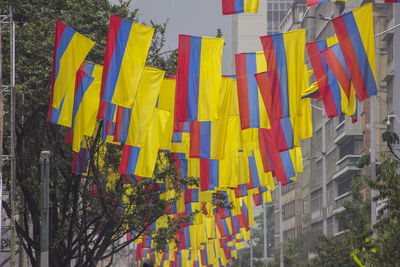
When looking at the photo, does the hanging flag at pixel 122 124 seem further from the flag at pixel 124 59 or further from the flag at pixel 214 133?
the flag at pixel 214 133

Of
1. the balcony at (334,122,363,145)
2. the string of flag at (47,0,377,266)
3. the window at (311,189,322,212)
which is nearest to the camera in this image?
the string of flag at (47,0,377,266)

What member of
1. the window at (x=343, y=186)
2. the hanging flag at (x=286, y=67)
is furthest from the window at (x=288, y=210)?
the hanging flag at (x=286, y=67)

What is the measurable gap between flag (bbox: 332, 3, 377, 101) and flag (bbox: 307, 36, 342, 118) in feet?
3.67

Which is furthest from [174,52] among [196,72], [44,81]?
[196,72]

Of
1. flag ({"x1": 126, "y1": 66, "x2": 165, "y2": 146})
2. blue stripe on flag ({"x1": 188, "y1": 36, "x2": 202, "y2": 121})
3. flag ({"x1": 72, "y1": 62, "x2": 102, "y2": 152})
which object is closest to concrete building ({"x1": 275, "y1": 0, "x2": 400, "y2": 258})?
flag ({"x1": 72, "y1": 62, "x2": 102, "y2": 152})

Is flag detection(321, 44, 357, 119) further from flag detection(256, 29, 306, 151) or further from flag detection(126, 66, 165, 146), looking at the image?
flag detection(126, 66, 165, 146)

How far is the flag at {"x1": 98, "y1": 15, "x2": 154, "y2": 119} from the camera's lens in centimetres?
2177

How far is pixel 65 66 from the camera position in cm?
2272

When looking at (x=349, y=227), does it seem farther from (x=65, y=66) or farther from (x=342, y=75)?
(x=65, y=66)

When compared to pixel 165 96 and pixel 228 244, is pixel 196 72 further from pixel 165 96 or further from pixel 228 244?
pixel 228 244

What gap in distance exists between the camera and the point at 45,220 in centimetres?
2573

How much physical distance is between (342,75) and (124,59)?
5065 millimetres

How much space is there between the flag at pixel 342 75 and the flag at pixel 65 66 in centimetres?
568

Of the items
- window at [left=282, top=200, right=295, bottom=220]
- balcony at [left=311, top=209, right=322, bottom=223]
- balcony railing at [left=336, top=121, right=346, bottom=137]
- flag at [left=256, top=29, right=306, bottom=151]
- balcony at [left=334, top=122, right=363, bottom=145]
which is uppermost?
window at [left=282, top=200, right=295, bottom=220]
